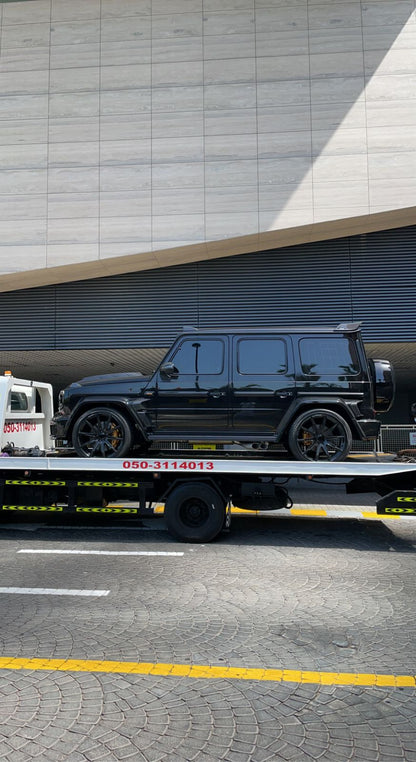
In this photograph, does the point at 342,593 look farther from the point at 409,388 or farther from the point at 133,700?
the point at 409,388

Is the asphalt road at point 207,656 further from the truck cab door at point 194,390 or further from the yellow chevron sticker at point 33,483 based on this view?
the truck cab door at point 194,390

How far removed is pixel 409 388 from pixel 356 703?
23.4 metres

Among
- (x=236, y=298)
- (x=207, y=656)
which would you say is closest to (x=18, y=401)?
(x=207, y=656)

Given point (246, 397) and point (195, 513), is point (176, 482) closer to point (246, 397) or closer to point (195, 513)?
point (195, 513)

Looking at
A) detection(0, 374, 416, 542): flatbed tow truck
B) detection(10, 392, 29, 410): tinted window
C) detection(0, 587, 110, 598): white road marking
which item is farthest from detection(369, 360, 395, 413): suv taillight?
detection(10, 392, 29, 410): tinted window

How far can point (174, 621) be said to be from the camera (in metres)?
4.14

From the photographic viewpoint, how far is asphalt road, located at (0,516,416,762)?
8.62ft

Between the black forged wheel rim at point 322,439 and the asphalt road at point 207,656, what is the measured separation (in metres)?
1.28

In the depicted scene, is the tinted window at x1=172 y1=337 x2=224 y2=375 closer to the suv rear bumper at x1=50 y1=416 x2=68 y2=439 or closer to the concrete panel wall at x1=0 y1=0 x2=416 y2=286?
the suv rear bumper at x1=50 y1=416 x2=68 y2=439

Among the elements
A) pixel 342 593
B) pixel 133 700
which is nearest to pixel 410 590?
pixel 342 593

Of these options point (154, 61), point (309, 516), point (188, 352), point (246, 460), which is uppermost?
point (154, 61)

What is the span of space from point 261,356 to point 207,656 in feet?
13.7

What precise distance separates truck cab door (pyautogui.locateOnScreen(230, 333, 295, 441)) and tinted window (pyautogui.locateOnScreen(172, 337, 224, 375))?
0.75 ft

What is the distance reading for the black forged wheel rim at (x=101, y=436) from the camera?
706cm
